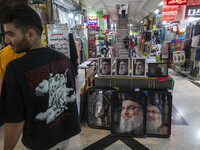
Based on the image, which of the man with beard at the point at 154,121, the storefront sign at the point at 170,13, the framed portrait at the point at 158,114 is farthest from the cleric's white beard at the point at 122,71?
the storefront sign at the point at 170,13

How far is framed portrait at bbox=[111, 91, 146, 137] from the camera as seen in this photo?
2.46 metres

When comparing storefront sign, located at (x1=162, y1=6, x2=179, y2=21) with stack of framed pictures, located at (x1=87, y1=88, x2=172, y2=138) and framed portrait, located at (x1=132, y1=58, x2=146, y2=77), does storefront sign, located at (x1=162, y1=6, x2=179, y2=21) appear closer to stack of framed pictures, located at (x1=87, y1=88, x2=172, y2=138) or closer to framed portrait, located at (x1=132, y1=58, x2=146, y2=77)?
framed portrait, located at (x1=132, y1=58, x2=146, y2=77)

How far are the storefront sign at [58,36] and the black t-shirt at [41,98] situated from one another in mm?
4169

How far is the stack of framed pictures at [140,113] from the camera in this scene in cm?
246

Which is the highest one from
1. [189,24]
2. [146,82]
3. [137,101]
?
[189,24]

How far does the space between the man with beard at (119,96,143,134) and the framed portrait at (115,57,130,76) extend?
472mm

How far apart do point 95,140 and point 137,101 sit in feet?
3.12

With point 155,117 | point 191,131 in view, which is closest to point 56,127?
point 155,117

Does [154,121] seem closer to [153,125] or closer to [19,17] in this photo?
[153,125]

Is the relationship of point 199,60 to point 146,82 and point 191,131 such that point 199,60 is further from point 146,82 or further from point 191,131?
point 146,82

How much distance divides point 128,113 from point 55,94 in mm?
1747

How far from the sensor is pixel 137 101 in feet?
8.07

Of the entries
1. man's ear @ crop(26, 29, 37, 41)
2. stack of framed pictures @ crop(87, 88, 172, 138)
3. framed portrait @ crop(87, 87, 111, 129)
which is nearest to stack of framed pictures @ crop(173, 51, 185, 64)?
stack of framed pictures @ crop(87, 88, 172, 138)

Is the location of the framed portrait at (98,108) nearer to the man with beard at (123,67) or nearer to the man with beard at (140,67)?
the man with beard at (123,67)
